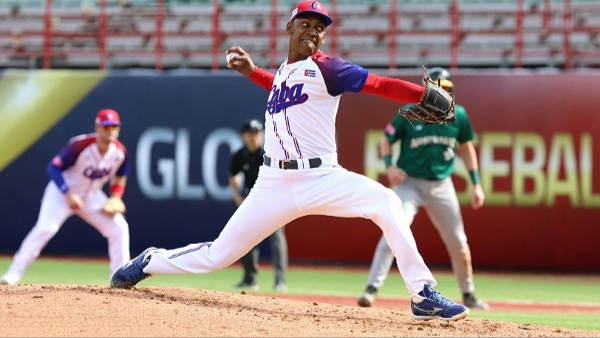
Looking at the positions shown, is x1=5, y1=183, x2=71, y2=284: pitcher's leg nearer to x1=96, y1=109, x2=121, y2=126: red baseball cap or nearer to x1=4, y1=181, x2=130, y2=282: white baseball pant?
x1=4, y1=181, x2=130, y2=282: white baseball pant

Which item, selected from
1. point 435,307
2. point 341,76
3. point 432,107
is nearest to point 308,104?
point 341,76

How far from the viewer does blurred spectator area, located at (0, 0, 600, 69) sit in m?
17.0

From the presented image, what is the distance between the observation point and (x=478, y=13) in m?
16.6

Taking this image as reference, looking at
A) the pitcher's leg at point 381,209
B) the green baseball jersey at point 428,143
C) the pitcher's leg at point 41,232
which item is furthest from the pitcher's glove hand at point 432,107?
the pitcher's leg at point 41,232

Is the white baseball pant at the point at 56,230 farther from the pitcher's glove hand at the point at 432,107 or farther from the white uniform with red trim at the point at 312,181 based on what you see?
the pitcher's glove hand at the point at 432,107

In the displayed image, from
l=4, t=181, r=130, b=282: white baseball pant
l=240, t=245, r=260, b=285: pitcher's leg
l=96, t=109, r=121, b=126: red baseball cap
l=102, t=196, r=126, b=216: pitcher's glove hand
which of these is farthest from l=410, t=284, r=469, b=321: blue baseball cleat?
l=240, t=245, r=260, b=285: pitcher's leg

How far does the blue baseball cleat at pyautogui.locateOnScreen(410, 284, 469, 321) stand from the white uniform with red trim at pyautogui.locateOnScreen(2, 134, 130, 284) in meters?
4.09

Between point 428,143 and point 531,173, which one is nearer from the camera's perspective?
point 428,143

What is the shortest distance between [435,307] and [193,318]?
145 cm

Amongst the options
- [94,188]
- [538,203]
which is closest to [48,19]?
[94,188]

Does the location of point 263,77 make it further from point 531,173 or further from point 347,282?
point 531,173

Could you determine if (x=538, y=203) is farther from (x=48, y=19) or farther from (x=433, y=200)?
(x=48, y=19)

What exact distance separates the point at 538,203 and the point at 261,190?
26.1 ft

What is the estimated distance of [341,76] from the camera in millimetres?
6176
